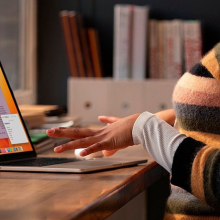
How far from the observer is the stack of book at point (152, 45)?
7.89ft

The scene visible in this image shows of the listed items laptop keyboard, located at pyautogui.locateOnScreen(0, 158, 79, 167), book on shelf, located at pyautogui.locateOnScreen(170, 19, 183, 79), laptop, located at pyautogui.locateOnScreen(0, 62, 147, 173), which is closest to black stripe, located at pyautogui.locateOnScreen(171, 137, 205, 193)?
laptop, located at pyautogui.locateOnScreen(0, 62, 147, 173)

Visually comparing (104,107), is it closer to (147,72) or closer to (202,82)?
(147,72)

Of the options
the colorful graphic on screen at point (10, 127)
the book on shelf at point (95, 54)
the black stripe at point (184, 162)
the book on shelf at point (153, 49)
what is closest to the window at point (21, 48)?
the book on shelf at point (95, 54)

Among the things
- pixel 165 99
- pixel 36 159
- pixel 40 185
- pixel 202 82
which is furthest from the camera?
pixel 165 99

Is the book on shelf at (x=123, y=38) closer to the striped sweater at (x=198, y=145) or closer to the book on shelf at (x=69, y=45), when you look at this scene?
the book on shelf at (x=69, y=45)

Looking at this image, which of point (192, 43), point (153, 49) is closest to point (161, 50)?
point (153, 49)

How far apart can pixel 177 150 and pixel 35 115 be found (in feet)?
2.94

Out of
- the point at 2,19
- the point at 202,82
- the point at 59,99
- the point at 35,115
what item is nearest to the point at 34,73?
the point at 59,99

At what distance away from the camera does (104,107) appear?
96.7 inches

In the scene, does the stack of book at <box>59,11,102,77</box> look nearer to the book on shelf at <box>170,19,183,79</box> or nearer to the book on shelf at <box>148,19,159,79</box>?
the book on shelf at <box>148,19,159,79</box>

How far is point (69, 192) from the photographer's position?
0.93m

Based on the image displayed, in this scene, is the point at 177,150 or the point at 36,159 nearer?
the point at 177,150

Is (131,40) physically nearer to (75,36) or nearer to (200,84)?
(75,36)

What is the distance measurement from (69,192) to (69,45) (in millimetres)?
1587
